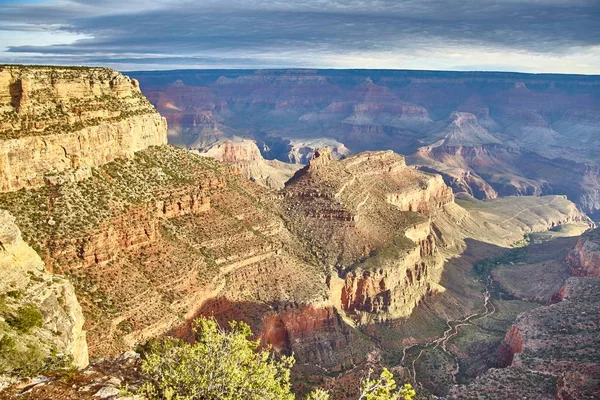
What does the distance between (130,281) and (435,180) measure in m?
107

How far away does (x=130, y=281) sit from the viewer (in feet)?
164

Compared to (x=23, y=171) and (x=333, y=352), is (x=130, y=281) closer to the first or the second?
(x=23, y=171)

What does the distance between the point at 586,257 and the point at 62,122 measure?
93.0 m

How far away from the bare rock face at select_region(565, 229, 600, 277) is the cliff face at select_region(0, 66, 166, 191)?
81922mm

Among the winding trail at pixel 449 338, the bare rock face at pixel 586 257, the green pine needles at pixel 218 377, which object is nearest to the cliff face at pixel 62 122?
the green pine needles at pixel 218 377

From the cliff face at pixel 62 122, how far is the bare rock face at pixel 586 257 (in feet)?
269

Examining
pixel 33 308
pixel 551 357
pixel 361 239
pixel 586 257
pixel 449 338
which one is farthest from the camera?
pixel 586 257

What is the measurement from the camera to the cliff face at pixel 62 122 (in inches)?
1964

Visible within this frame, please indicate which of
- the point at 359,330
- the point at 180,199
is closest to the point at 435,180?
the point at 359,330

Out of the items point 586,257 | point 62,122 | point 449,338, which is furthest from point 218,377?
point 586,257

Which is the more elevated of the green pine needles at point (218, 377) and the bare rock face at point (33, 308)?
the green pine needles at point (218, 377)

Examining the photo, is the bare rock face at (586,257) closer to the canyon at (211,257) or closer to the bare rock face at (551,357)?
the canyon at (211,257)

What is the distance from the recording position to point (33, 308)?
3588cm

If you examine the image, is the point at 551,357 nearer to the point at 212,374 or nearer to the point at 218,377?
the point at 218,377
